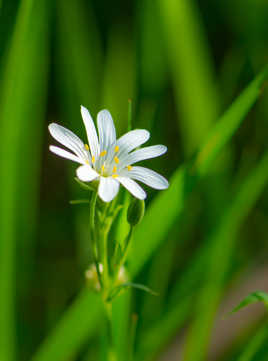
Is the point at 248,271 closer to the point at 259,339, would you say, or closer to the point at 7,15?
the point at 259,339

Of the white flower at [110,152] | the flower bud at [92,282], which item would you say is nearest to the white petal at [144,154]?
the white flower at [110,152]

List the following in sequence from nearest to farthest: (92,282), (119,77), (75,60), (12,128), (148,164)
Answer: (92,282) < (12,128) < (148,164) < (75,60) < (119,77)

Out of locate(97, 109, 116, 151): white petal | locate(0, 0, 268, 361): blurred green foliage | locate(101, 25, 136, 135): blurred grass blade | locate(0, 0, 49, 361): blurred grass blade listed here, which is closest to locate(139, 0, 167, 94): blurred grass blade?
locate(0, 0, 268, 361): blurred green foliage

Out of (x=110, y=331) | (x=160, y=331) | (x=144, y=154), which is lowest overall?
(x=160, y=331)

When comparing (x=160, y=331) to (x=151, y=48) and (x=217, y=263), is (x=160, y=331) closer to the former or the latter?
(x=217, y=263)

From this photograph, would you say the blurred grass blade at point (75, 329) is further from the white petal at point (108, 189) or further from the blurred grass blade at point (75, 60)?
the blurred grass blade at point (75, 60)

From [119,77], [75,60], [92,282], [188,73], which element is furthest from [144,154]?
[119,77]
